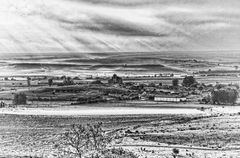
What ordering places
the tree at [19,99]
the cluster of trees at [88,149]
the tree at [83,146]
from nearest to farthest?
the cluster of trees at [88,149] → the tree at [83,146] → the tree at [19,99]

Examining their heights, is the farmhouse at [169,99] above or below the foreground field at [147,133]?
Result: above

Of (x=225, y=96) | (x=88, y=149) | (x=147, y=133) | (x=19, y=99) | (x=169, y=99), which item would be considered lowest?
(x=88, y=149)

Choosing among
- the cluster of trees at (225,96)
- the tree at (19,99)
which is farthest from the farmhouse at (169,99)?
the tree at (19,99)

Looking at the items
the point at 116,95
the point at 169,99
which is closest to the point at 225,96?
the point at 169,99

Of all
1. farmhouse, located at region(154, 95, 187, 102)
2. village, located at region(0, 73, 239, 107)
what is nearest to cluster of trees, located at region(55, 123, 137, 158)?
village, located at region(0, 73, 239, 107)

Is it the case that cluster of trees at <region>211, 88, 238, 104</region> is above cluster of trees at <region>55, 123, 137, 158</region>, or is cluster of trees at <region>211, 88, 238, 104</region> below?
above

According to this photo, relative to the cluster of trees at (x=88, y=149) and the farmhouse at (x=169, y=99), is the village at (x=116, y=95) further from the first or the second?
the cluster of trees at (x=88, y=149)

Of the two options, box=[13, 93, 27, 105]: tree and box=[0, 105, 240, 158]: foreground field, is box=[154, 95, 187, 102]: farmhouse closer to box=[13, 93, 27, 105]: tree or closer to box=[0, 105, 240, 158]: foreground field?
box=[0, 105, 240, 158]: foreground field

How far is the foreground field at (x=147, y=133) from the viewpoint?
26234 mm

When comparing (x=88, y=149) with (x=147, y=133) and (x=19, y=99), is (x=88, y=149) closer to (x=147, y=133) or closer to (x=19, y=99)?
(x=147, y=133)

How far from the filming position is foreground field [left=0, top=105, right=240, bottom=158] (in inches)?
1033

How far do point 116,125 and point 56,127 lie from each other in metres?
6.01

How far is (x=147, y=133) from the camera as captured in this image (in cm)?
3169

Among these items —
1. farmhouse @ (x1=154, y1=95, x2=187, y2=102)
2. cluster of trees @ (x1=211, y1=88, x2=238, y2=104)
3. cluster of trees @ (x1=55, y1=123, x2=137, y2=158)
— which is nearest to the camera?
cluster of trees @ (x1=55, y1=123, x2=137, y2=158)
